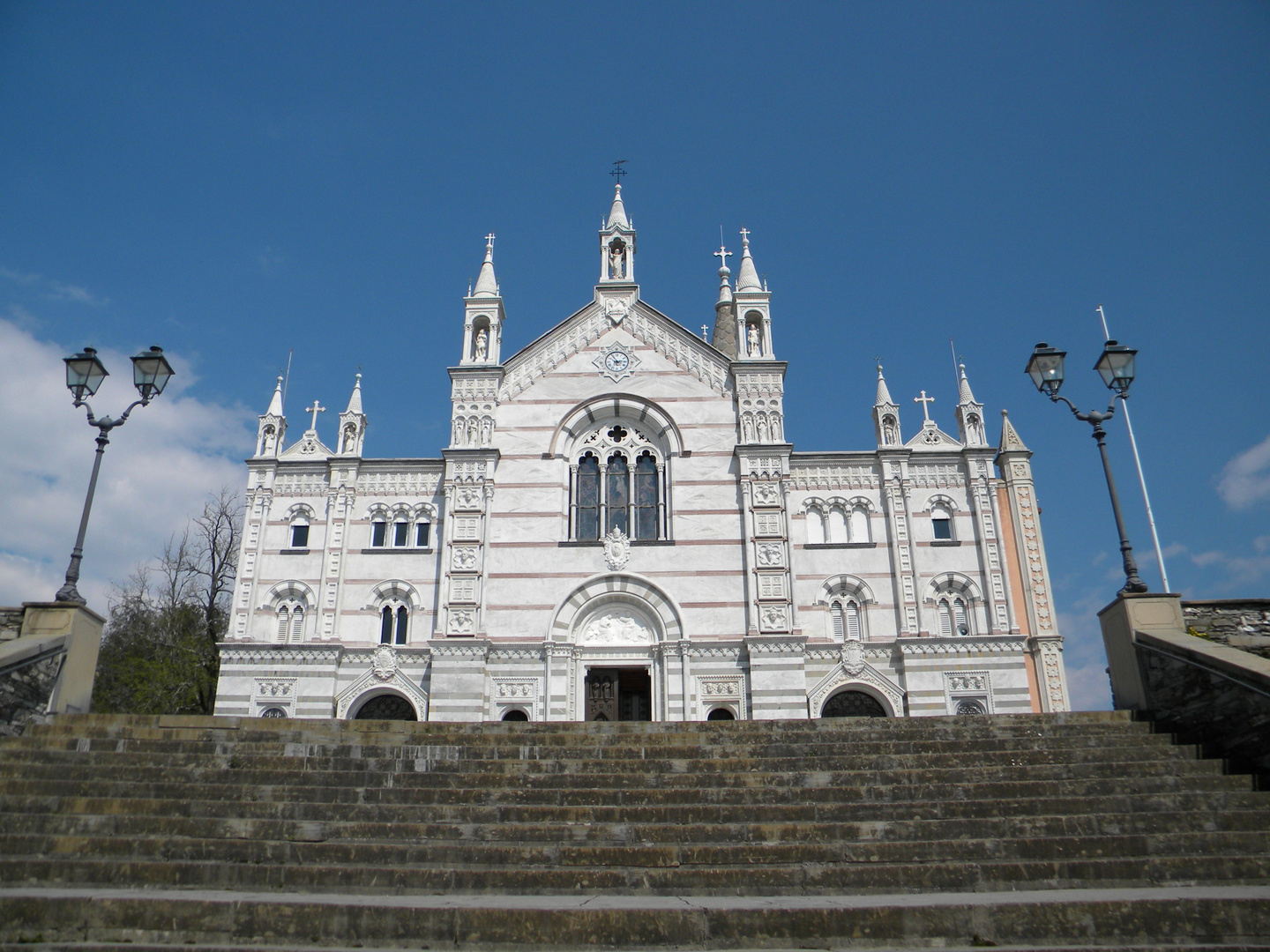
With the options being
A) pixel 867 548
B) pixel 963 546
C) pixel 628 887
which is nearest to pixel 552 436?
pixel 867 548

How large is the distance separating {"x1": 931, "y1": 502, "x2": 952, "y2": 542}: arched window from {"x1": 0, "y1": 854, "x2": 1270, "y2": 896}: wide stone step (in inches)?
739

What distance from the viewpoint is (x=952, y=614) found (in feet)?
86.8

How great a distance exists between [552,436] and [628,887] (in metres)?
20.4

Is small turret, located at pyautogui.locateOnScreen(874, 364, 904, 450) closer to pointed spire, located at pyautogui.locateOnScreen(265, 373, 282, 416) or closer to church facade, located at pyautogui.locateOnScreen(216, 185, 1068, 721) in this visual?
church facade, located at pyautogui.locateOnScreen(216, 185, 1068, 721)

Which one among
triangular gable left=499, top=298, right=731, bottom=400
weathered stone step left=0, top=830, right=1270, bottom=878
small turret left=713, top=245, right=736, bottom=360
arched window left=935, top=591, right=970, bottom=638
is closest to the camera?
weathered stone step left=0, top=830, right=1270, bottom=878

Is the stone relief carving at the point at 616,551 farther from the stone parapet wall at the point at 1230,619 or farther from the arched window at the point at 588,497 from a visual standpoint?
the stone parapet wall at the point at 1230,619

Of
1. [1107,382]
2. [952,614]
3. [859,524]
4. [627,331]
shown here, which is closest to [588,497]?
[627,331]

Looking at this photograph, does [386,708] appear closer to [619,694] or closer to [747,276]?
[619,694]

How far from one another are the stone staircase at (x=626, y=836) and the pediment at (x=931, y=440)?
16.4 meters

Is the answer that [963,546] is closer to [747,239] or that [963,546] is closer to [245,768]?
[747,239]

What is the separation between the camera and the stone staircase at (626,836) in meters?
7.34

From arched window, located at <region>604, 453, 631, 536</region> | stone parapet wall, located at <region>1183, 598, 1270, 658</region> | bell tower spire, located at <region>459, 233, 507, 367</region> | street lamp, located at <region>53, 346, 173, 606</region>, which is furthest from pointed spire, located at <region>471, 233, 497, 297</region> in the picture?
stone parapet wall, located at <region>1183, 598, 1270, 658</region>

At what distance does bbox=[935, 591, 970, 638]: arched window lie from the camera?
26266 millimetres

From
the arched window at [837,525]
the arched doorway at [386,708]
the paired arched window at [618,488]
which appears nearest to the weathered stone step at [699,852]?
the arched doorway at [386,708]
